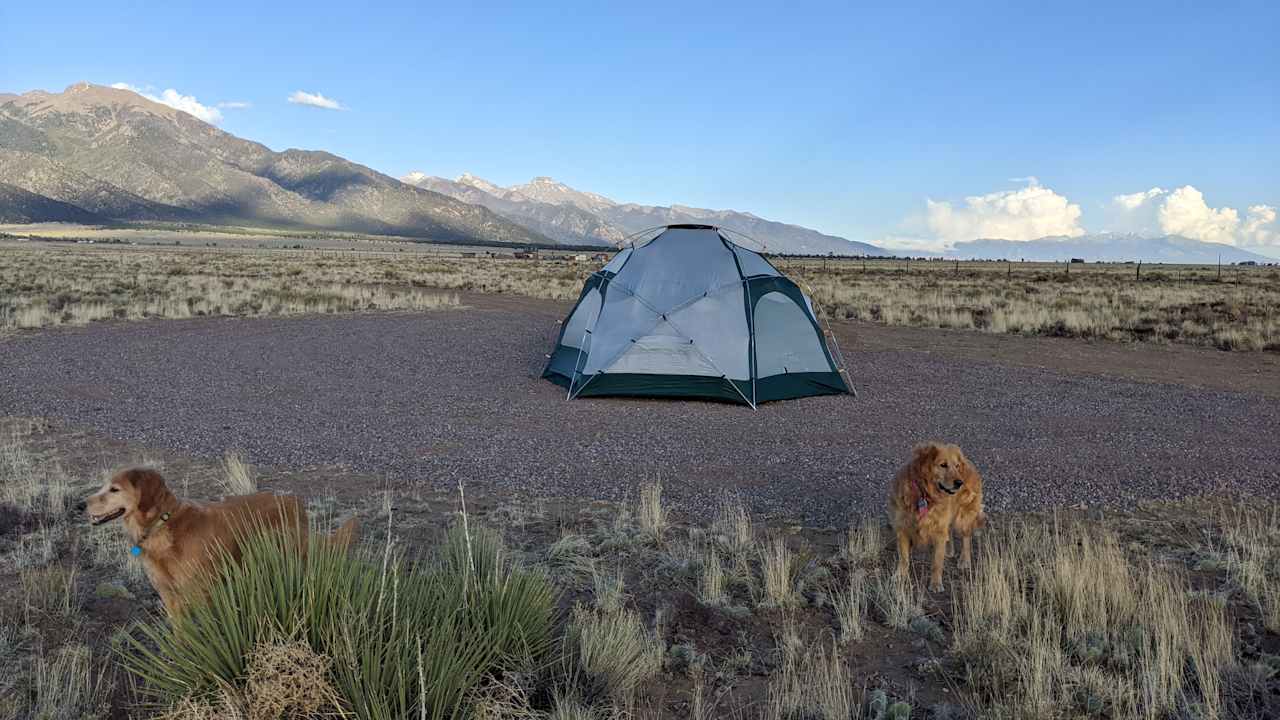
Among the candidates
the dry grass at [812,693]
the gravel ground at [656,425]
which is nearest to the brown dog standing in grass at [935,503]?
the gravel ground at [656,425]

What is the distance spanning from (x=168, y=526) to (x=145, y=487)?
223 millimetres

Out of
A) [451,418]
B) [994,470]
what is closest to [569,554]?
[994,470]

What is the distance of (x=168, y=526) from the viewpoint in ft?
13.3

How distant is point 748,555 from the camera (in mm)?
5754

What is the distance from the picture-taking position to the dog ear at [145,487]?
3.98 m

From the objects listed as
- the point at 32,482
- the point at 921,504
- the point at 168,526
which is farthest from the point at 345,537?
the point at 32,482

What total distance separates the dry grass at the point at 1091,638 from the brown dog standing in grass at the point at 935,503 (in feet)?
0.90

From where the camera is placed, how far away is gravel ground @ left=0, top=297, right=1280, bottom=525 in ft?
25.7

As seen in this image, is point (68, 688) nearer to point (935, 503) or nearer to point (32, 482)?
point (32, 482)

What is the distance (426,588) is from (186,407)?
9.04 m

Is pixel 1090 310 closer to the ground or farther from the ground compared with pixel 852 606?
farther from the ground

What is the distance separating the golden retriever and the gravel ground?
346cm

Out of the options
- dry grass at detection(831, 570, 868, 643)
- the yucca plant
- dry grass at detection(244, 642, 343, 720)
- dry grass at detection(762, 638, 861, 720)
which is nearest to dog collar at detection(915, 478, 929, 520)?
dry grass at detection(831, 570, 868, 643)

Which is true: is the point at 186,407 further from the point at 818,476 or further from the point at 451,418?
the point at 818,476
